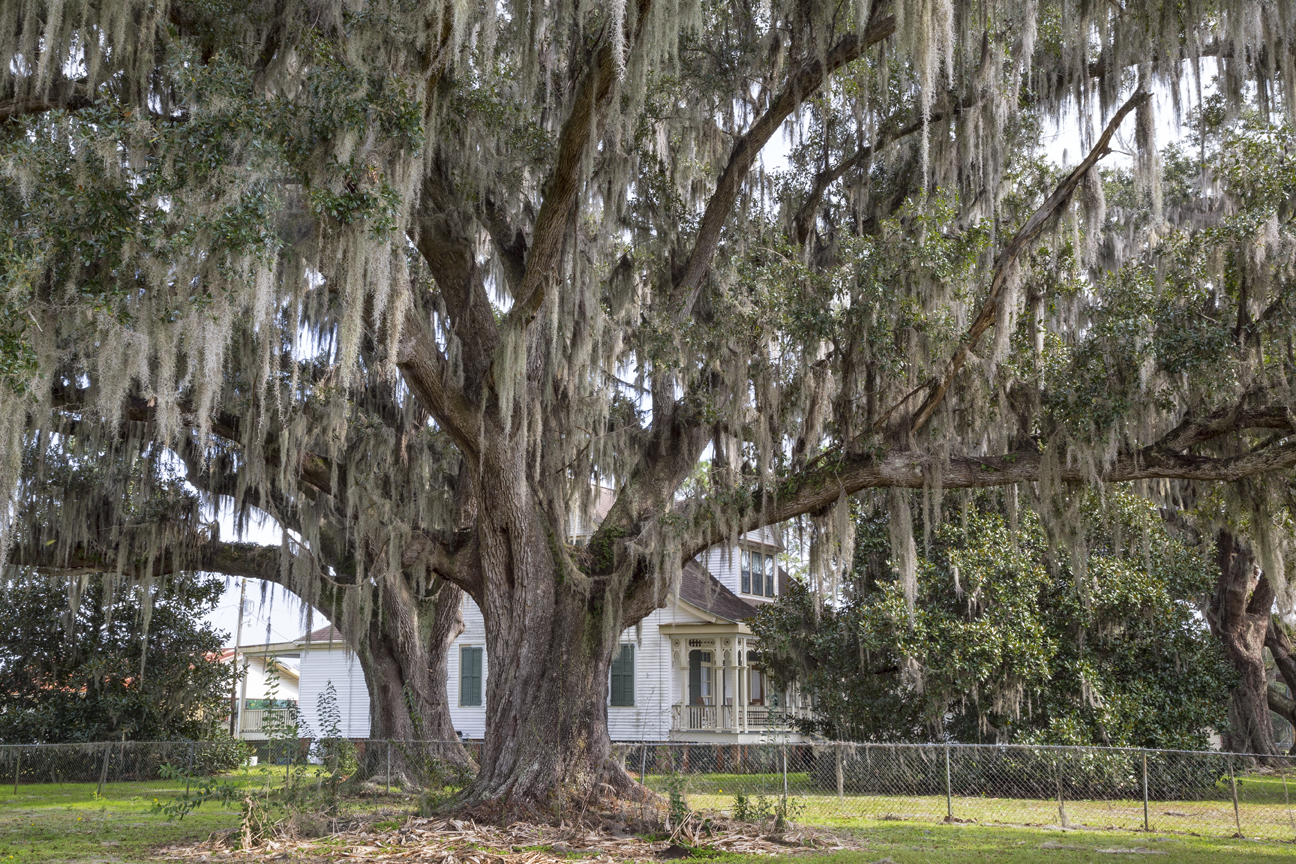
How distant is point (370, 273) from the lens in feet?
25.2

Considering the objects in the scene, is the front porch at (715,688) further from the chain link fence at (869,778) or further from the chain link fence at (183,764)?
the chain link fence at (183,764)

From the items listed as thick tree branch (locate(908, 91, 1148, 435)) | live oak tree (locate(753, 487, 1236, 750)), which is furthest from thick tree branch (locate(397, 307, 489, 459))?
live oak tree (locate(753, 487, 1236, 750))

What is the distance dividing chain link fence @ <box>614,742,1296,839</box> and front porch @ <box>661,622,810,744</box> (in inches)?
162

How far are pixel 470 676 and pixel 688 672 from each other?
205 inches

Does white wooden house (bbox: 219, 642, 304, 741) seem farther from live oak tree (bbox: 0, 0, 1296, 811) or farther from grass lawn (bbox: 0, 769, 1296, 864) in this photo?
live oak tree (bbox: 0, 0, 1296, 811)

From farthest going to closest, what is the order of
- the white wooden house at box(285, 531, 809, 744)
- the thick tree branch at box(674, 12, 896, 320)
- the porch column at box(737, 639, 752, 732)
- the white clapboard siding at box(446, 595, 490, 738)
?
1. the white clapboard siding at box(446, 595, 490, 738)
2. the white wooden house at box(285, 531, 809, 744)
3. the porch column at box(737, 639, 752, 732)
4. the thick tree branch at box(674, 12, 896, 320)

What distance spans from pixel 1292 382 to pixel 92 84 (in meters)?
10.8

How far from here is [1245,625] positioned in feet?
60.4

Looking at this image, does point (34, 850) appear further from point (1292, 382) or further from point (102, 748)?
point (1292, 382)

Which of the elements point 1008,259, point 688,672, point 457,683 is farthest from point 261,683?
point 1008,259

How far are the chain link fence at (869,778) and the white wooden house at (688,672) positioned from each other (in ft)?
8.90

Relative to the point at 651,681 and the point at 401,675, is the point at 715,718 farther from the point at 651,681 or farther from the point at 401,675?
the point at 401,675

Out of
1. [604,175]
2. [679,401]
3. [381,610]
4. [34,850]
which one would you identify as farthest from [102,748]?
[604,175]

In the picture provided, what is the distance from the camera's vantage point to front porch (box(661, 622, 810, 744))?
20.1 meters
